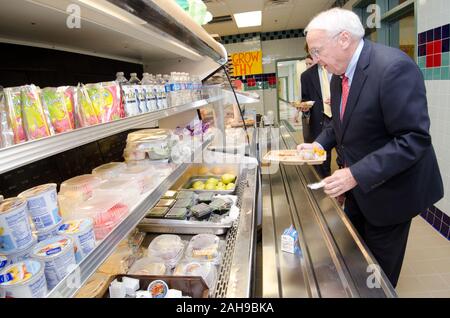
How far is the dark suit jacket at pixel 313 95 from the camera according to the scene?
4.16 metres

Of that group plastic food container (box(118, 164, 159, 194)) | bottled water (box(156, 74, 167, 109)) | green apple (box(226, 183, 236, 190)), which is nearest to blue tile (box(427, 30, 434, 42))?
green apple (box(226, 183, 236, 190))

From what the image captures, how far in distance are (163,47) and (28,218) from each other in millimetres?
1318

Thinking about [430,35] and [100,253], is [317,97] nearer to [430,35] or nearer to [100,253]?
[430,35]

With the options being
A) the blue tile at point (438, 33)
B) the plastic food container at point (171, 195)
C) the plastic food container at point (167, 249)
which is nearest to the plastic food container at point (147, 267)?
the plastic food container at point (167, 249)

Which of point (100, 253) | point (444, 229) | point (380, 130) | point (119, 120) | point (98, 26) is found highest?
point (98, 26)

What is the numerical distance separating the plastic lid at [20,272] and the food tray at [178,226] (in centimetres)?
91

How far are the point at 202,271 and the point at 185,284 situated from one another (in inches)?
6.5

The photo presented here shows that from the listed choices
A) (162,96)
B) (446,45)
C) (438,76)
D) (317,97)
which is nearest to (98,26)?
(162,96)

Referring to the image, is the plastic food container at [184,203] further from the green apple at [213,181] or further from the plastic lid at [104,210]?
the plastic lid at [104,210]

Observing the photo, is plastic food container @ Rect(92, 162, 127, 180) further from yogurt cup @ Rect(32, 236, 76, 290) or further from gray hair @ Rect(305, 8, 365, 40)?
gray hair @ Rect(305, 8, 365, 40)

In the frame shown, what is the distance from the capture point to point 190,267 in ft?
4.13

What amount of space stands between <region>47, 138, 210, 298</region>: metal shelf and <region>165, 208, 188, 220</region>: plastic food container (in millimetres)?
359

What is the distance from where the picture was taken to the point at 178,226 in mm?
1615
